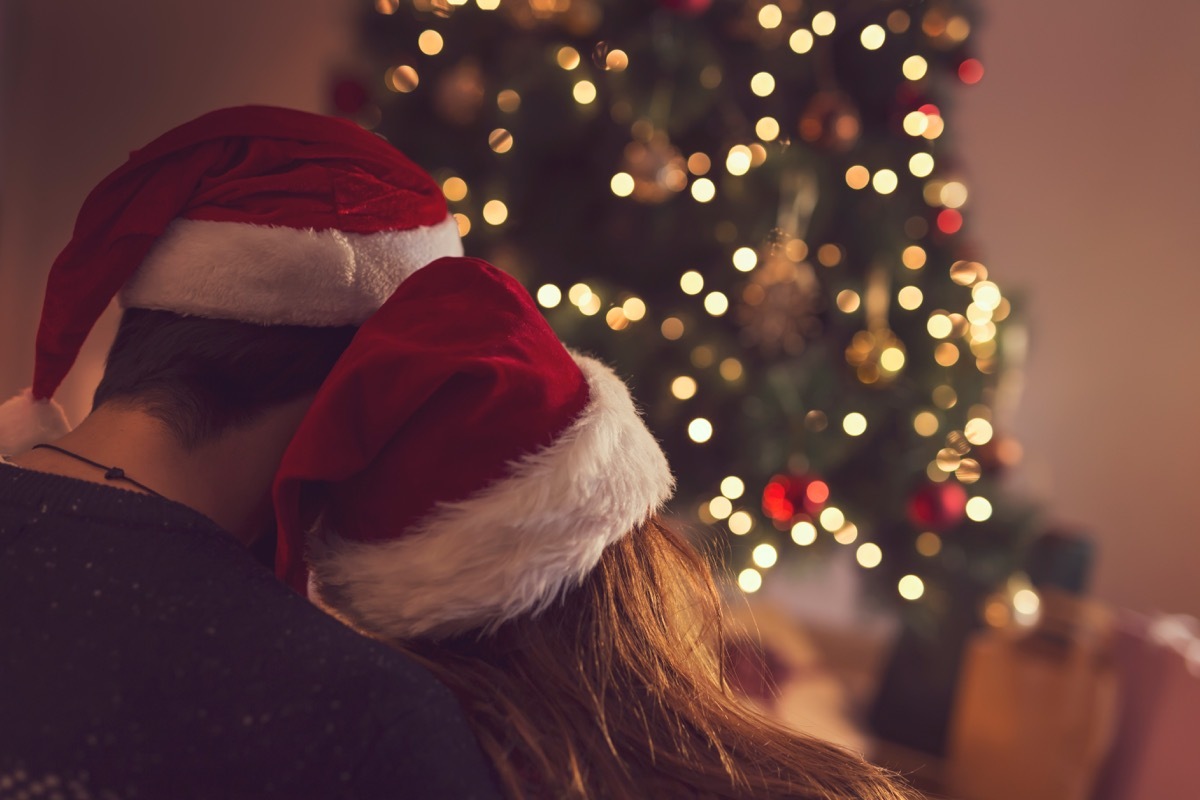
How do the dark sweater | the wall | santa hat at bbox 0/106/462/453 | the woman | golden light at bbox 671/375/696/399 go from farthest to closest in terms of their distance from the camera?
the wall
golden light at bbox 671/375/696/399
santa hat at bbox 0/106/462/453
the woman
the dark sweater

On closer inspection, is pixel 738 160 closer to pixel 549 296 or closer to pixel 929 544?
pixel 549 296

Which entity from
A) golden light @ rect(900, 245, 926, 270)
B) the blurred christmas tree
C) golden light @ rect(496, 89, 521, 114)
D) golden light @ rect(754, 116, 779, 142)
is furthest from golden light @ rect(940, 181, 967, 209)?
golden light @ rect(496, 89, 521, 114)

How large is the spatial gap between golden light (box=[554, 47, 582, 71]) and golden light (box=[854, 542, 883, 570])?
3.95 ft

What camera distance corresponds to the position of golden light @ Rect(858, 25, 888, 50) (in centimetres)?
208

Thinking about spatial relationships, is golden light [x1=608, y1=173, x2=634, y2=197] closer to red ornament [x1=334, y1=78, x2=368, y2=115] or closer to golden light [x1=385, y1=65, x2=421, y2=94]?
golden light [x1=385, y1=65, x2=421, y2=94]

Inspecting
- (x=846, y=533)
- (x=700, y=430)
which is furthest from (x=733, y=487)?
(x=846, y=533)

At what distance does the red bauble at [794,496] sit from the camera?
74.2 inches

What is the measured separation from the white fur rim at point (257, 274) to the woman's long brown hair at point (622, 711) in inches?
11.2

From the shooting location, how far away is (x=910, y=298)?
209 cm

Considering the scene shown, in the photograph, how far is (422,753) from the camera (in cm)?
54

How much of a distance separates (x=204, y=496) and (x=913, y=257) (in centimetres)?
176

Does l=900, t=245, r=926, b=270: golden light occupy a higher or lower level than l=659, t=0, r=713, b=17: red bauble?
lower

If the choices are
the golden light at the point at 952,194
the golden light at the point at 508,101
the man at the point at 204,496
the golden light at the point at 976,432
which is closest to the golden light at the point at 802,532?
the golden light at the point at 976,432

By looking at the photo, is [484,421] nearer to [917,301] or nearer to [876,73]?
[917,301]
